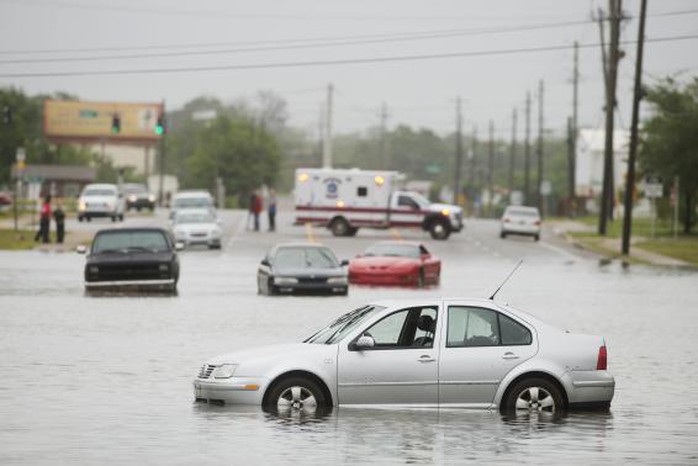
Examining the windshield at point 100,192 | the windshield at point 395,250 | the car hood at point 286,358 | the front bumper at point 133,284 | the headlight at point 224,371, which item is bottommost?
the front bumper at point 133,284

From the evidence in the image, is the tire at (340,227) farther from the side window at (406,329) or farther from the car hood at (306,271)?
the side window at (406,329)

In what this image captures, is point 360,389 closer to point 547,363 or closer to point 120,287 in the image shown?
point 547,363

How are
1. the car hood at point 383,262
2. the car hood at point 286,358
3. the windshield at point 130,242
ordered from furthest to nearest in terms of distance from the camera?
the car hood at point 383,262 → the windshield at point 130,242 → the car hood at point 286,358

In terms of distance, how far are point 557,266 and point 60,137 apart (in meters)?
124

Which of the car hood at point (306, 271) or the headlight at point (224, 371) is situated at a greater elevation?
the headlight at point (224, 371)

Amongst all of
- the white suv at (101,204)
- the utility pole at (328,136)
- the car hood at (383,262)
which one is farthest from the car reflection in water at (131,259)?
the utility pole at (328,136)

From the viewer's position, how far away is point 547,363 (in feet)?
54.9

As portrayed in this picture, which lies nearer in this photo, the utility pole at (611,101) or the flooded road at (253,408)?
Result: the flooded road at (253,408)

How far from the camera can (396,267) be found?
4503cm

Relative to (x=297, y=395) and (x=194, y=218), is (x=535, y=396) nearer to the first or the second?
(x=297, y=395)

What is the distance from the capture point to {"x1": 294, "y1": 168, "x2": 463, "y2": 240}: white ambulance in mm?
74938

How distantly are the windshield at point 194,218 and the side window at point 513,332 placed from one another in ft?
159

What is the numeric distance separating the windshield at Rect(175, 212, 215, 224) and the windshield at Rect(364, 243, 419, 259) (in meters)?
18.7

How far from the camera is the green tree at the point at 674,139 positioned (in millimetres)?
77750
